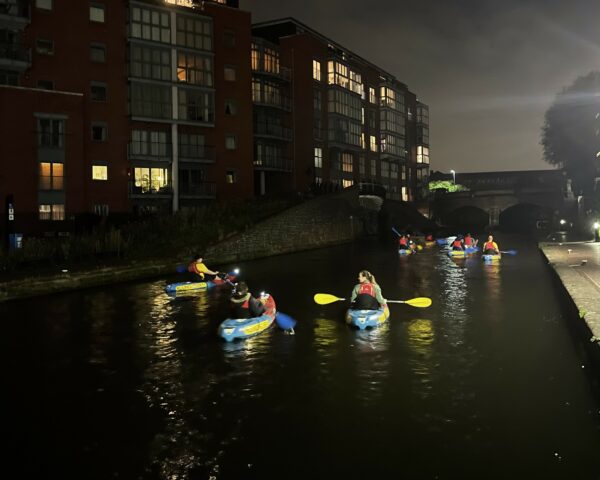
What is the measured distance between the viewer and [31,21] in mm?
43750

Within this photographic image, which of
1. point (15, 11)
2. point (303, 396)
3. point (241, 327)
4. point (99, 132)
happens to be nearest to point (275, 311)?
point (241, 327)

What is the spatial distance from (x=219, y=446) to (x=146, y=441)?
1147 mm

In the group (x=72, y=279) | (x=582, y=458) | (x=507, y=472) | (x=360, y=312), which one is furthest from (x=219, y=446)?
(x=72, y=279)

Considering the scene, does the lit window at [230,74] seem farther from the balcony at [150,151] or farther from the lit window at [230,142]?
the balcony at [150,151]

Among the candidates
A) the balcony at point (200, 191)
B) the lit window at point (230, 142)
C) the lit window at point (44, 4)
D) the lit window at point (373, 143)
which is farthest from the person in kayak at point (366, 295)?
the lit window at point (373, 143)

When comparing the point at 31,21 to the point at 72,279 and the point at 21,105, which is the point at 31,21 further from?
the point at 72,279

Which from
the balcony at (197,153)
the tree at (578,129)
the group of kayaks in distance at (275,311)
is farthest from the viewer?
the tree at (578,129)

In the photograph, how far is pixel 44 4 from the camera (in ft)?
146

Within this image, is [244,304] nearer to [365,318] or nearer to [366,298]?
[365,318]

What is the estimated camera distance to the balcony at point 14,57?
41.5 metres

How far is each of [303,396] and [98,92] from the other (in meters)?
42.4

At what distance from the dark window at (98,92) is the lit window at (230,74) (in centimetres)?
1213

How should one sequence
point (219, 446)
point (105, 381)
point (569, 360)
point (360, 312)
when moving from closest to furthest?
point (219, 446)
point (105, 381)
point (569, 360)
point (360, 312)

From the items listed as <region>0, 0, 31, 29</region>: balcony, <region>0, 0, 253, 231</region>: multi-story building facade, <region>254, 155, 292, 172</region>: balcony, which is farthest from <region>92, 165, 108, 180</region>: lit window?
<region>254, 155, 292, 172</region>: balcony
